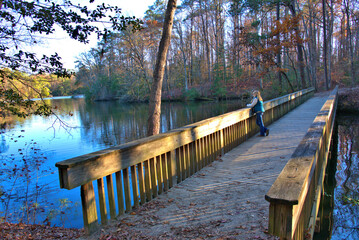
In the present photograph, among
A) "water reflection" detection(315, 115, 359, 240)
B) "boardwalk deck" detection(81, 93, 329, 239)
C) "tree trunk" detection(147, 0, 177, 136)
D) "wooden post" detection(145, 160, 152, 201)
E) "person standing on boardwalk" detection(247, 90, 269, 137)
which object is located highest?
"tree trunk" detection(147, 0, 177, 136)

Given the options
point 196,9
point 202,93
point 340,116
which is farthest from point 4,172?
point 196,9

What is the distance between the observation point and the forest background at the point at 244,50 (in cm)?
2534

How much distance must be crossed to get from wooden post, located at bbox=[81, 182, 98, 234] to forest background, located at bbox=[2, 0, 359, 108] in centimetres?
1359

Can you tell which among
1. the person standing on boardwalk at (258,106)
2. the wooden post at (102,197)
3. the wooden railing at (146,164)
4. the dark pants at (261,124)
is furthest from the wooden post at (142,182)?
the dark pants at (261,124)

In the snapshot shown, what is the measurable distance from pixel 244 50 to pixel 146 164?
→ 3693 centimetres

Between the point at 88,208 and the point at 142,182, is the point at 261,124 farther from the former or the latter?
the point at 88,208

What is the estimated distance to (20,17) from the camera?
530cm

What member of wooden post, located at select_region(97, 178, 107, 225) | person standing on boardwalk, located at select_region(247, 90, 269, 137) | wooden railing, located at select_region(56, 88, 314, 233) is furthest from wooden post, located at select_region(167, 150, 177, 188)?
person standing on boardwalk, located at select_region(247, 90, 269, 137)

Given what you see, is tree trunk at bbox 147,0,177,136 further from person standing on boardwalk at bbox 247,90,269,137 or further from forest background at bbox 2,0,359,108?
forest background at bbox 2,0,359,108

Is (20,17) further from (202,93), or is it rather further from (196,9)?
(196,9)

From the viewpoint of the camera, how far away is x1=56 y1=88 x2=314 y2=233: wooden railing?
9.43 feet

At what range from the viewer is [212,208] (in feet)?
11.6

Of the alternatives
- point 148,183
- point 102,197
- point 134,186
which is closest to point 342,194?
point 148,183

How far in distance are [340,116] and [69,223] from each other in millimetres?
18181
